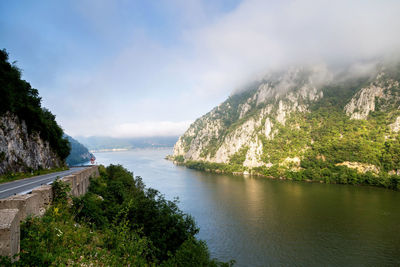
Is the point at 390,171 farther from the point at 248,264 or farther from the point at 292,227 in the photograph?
the point at 248,264

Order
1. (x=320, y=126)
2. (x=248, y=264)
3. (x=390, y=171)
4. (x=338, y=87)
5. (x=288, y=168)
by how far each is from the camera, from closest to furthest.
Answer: (x=248, y=264), (x=390, y=171), (x=288, y=168), (x=320, y=126), (x=338, y=87)

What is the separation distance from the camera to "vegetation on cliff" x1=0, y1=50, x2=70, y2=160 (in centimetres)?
2131

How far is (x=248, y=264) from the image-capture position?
2659cm

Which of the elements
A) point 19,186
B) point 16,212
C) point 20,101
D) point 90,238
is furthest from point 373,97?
point 16,212

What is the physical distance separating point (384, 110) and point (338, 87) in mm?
44477

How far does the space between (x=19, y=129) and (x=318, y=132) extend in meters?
125

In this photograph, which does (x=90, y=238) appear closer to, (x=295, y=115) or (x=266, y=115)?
(x=295, y=115)

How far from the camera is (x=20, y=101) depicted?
974 inches

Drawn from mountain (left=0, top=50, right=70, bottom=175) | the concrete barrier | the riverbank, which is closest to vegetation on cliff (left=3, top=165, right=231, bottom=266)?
the concrete barrier

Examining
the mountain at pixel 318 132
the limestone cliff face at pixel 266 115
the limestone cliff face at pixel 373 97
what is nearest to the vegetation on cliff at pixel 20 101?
the mountain at pixel 318 132

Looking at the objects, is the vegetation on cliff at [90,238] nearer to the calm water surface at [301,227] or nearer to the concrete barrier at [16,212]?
the concrete barrier at [16,212]

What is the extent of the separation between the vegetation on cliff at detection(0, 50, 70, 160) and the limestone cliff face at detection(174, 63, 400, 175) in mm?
95139

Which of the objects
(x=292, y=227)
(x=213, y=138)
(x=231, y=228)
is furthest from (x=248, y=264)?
(x=213, y=138)

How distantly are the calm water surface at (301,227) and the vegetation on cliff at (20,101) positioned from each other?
26936 millimetres
